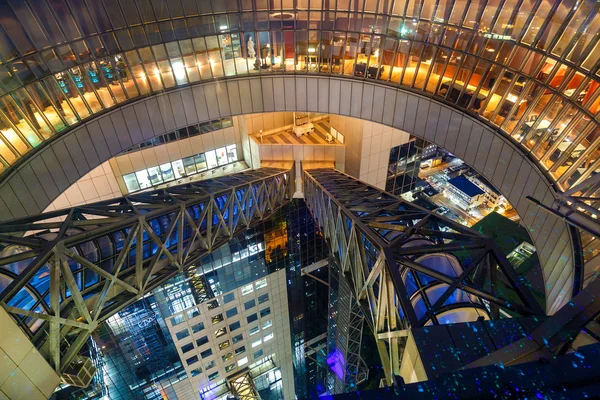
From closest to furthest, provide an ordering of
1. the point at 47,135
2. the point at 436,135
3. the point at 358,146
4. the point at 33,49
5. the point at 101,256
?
1. the point at 101,256
2. the point at 33,49
3. the point at 47,135
4. the point at 436,135
5. the point at 358,146

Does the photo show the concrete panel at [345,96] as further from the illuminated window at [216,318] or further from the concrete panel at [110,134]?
the illuminated window at [216,318]

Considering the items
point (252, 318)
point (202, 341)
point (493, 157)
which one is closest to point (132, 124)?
point (493, 157)

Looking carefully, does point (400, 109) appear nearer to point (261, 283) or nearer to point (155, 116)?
point (155, 116)

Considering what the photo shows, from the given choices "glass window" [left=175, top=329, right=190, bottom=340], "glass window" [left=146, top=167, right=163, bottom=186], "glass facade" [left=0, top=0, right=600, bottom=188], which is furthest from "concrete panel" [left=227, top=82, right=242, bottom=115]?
"glass window" [left=175, top=329, right=190, bottom=340]

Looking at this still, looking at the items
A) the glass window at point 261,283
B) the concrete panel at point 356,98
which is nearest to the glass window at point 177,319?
the glass window at point 261,283

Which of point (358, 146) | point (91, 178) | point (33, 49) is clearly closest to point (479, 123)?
point (358, 146)

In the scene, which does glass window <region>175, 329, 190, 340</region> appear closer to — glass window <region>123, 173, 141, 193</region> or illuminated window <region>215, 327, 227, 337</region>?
illuminated window <region>215, 327, 227, 337</region>

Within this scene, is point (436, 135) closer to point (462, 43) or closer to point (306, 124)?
point (462, 43)
